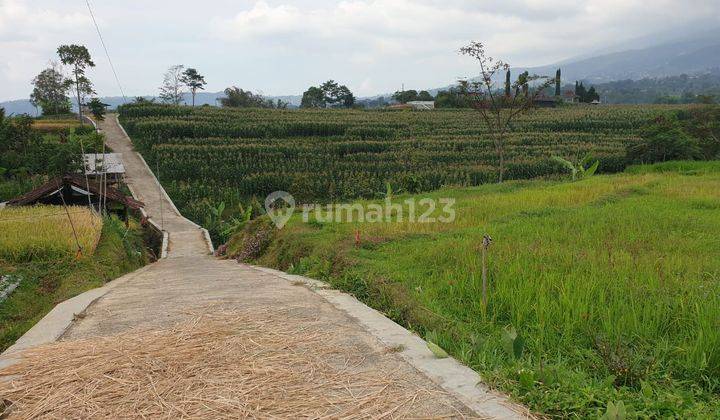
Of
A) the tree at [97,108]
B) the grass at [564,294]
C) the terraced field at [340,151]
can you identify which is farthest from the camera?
the tree at [97,108]

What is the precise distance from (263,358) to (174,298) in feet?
8.60

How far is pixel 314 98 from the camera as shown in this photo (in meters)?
82.2

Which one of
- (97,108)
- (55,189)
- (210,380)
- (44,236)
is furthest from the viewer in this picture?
(97,108)

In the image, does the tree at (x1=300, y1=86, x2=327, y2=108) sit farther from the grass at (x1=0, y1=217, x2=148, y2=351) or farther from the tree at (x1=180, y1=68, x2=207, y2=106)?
the grass at (x1=0, y1=217, x2=148, y2=351)

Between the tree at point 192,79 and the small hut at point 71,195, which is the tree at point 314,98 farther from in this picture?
the small hut at point 71,195

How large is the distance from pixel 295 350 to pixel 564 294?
2209 mm

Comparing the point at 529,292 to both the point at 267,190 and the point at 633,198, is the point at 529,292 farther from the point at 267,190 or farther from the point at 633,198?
the point at 267,190

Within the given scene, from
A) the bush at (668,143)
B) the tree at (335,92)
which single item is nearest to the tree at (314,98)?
the tree at (335,92)

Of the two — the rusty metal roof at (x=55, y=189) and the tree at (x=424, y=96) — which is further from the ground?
the tree at (x=424, y=96)

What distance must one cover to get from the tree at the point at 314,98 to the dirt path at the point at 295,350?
77148mm

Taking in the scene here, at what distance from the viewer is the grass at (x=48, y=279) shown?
7109 mm

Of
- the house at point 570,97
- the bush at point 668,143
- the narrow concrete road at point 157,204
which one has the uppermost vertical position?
the house at point 570,97

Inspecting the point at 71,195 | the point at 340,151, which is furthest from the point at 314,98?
the point at 71,195

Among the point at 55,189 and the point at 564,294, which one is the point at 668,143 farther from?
the point at 55,189
